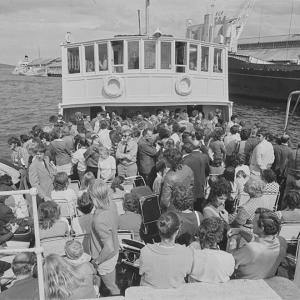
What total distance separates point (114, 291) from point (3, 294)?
4.57ft

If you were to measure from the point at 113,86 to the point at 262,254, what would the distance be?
10.9 m

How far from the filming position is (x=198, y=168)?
20.6ft

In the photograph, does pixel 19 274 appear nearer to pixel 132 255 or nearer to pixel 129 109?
pixel 132 255

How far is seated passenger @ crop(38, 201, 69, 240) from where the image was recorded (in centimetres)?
436

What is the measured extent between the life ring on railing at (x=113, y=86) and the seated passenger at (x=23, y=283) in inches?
415

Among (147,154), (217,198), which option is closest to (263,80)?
(147,154)

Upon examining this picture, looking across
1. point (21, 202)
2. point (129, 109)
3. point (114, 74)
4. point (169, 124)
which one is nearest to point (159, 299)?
point (21, 202)

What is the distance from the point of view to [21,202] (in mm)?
5973

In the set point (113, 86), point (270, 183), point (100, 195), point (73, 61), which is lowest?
point (270, 183)

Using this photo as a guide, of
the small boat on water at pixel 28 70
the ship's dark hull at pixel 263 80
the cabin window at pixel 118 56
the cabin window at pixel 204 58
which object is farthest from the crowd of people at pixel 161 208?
the small boat on water at pixel 28 70

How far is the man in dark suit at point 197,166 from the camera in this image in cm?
624

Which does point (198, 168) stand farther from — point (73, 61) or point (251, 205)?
point (73, 61)

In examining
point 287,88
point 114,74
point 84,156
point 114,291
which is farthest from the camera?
point 287,88

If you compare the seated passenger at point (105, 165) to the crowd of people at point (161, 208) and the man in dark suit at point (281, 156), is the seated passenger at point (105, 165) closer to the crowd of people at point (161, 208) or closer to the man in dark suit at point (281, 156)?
the crowd of people at point (161, 208)
